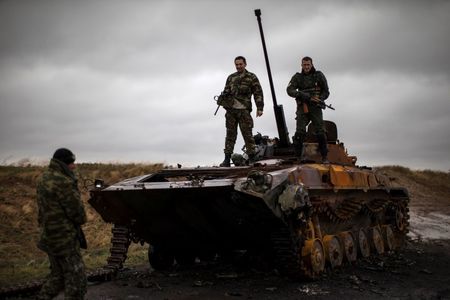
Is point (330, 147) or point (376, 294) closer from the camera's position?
point (376, 294)

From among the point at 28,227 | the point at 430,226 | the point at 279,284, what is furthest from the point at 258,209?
the point at 430,226

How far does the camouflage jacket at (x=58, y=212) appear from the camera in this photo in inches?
215

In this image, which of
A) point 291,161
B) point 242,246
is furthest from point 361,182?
point 242,246

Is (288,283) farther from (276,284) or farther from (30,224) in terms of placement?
(30,224)

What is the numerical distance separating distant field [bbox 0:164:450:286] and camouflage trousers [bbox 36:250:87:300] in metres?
2.51

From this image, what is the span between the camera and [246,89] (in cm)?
1010

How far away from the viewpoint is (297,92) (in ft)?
33.4

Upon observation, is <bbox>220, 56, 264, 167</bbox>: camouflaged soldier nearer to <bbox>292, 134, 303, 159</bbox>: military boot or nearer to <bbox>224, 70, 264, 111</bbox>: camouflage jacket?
<bbox>224, 70, 264, 111</bbox>: camouflage jacket

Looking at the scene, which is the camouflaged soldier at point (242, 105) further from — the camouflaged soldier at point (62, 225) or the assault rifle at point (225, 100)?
the camouflaged soldier at point (62, 225)

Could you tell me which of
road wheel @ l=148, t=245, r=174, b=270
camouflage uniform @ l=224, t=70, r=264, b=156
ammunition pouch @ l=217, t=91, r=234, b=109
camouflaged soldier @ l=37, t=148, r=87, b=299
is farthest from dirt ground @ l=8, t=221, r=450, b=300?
ammunition pouch @ l=217, t=91, r=234, b=109

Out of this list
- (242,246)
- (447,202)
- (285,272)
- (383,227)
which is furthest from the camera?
(447,202)

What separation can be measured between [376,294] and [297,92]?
4.09 m

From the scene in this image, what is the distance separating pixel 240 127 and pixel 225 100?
0.58 m

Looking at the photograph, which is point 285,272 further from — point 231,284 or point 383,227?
point 383,227
